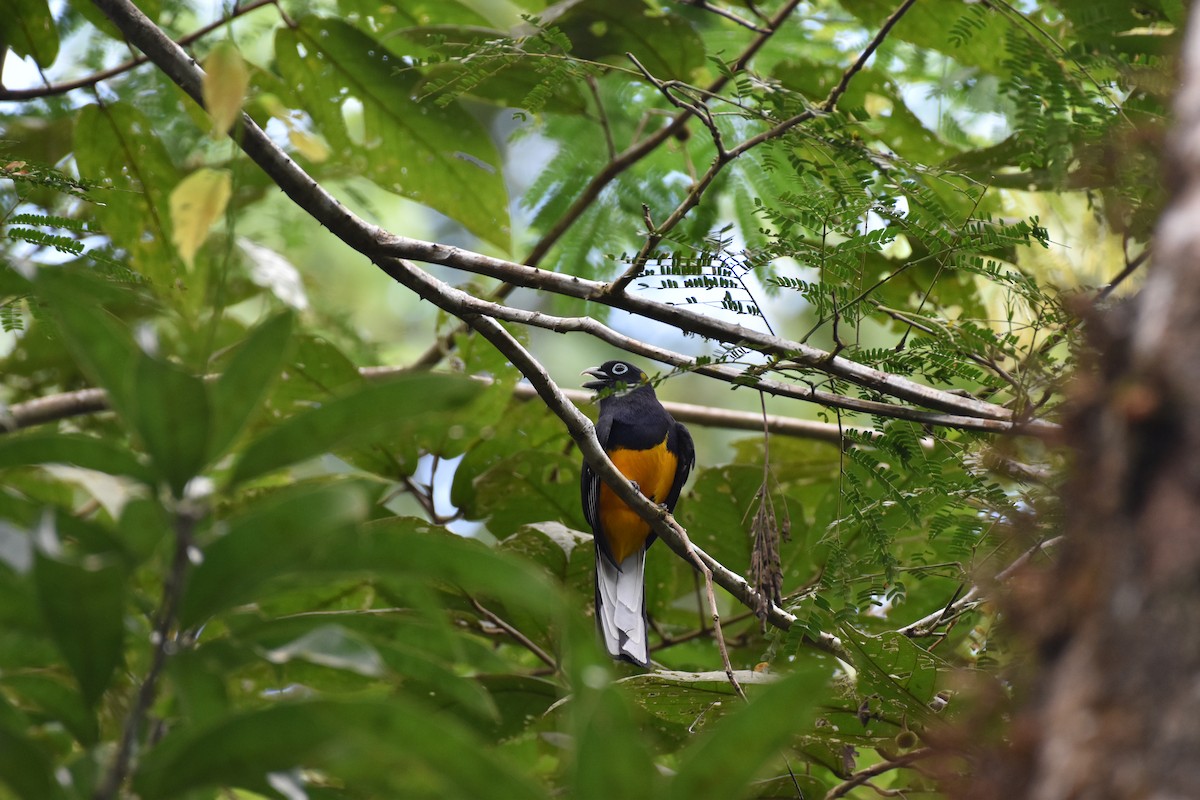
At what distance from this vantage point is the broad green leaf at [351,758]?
110 centimetres

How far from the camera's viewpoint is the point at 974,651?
2.97 m

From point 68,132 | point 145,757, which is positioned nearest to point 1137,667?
point 145,757

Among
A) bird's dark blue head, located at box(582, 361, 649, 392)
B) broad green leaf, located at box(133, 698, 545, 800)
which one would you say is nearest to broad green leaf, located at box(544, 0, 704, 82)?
bird's dark blue head, located at box(582, 361, 649, 392)

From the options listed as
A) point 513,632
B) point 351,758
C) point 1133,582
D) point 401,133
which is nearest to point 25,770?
point 351,758

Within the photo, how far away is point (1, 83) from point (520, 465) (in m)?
2.34

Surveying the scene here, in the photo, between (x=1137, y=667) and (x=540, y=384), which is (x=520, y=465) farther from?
(x=1137, y=667)

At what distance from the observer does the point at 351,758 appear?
1.06m

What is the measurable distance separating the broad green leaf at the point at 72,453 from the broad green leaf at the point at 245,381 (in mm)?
101

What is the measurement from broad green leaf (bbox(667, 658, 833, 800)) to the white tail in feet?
9.67

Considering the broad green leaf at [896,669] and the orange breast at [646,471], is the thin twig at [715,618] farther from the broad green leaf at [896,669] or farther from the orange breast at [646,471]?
the orange breast at [646,471]

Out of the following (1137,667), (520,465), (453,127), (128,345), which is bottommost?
(1137,667)

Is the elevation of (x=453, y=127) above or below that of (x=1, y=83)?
above

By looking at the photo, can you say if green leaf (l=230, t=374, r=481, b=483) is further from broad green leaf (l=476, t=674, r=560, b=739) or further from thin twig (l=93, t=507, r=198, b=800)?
broad green leaf (l=476, t=674, r=560, b=739)

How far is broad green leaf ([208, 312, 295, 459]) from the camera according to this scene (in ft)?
4.05
